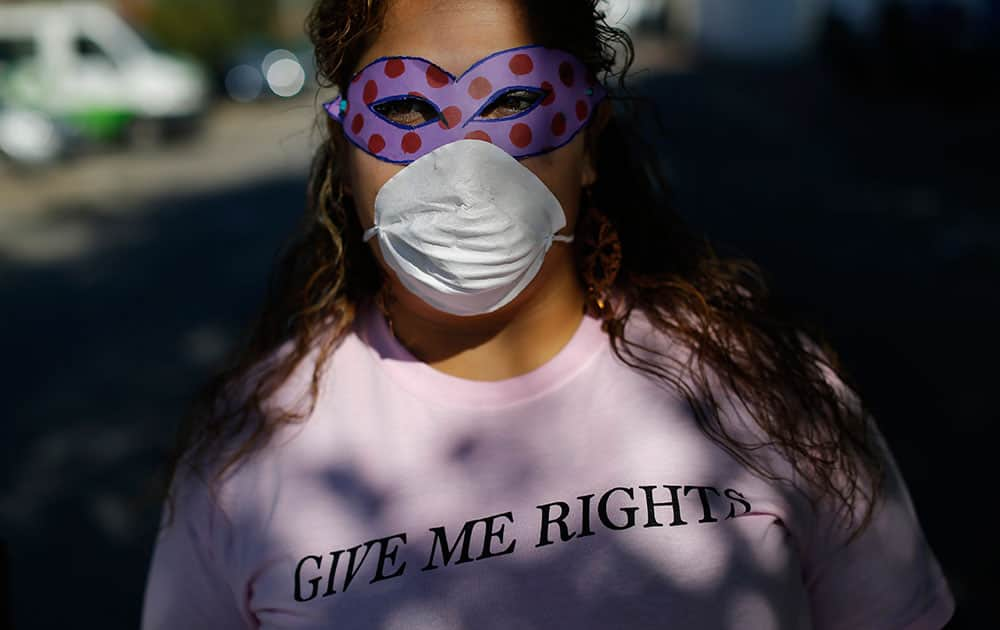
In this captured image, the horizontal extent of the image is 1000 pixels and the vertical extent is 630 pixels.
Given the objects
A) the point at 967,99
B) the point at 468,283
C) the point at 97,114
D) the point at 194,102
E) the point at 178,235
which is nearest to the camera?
the point at 468,283

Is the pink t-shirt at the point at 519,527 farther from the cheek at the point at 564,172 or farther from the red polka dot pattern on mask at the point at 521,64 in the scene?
the red polka dot pattern on mask at the point at 521,64

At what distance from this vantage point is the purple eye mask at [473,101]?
5.30 ft

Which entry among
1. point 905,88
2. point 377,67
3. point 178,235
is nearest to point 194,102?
point 178,235

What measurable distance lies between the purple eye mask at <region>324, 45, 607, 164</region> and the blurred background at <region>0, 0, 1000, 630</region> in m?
0.25

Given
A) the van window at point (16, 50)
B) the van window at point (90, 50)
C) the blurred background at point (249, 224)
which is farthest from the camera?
the van window at point (90, 50)

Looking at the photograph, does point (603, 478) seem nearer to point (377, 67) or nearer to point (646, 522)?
point (646, 522)

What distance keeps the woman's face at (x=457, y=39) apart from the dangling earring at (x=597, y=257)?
11cm

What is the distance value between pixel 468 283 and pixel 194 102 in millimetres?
15213

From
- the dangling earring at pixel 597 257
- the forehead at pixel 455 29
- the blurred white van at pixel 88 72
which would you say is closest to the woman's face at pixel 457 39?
the forehead at pixel 455 29

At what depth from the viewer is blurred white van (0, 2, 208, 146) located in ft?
46.0

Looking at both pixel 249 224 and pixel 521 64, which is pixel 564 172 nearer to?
pixel 521 64

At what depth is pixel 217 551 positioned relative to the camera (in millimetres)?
1624

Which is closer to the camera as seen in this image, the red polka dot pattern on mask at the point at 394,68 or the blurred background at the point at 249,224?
the red polka dot pattern on mask at the point at 394,68

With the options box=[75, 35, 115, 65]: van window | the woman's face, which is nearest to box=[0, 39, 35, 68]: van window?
box=[75, 35, 115, 65]: van window
